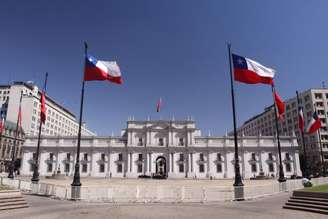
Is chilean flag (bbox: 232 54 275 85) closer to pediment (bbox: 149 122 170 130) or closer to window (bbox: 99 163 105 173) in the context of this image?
pediment (bbox: 149 122 170 130)

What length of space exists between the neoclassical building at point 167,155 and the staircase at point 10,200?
50852 millimetres

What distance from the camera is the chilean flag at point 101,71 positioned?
19.9 meters

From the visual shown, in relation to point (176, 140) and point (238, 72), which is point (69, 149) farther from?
point (238, 72)

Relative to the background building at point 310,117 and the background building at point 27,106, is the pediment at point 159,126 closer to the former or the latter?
the background building at point 310,117

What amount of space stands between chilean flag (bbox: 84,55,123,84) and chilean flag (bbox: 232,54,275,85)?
9.21 meters

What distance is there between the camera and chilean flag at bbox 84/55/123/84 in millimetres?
19859

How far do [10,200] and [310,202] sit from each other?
56.9 feet

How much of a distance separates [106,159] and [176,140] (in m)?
19.2

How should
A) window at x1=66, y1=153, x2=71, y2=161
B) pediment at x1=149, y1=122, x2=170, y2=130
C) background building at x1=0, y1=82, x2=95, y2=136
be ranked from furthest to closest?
background building at x1=0, y1=82, x2=95, y2=136 → pediment at x1=149, y1=122, x2=170, y2=130 → window at x1=66, y1=153, x2=71, y2=161

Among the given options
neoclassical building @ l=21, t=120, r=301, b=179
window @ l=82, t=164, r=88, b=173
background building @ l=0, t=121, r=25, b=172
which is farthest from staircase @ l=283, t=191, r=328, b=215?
background building @ l=0, t=121, r=25, b=172

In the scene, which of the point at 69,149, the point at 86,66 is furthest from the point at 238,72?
the point at 69,149

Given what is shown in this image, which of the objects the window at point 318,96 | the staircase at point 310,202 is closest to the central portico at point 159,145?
the window at point 318,96

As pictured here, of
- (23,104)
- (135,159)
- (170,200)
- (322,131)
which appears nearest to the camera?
(170,200)

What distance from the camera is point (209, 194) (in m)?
18.8
